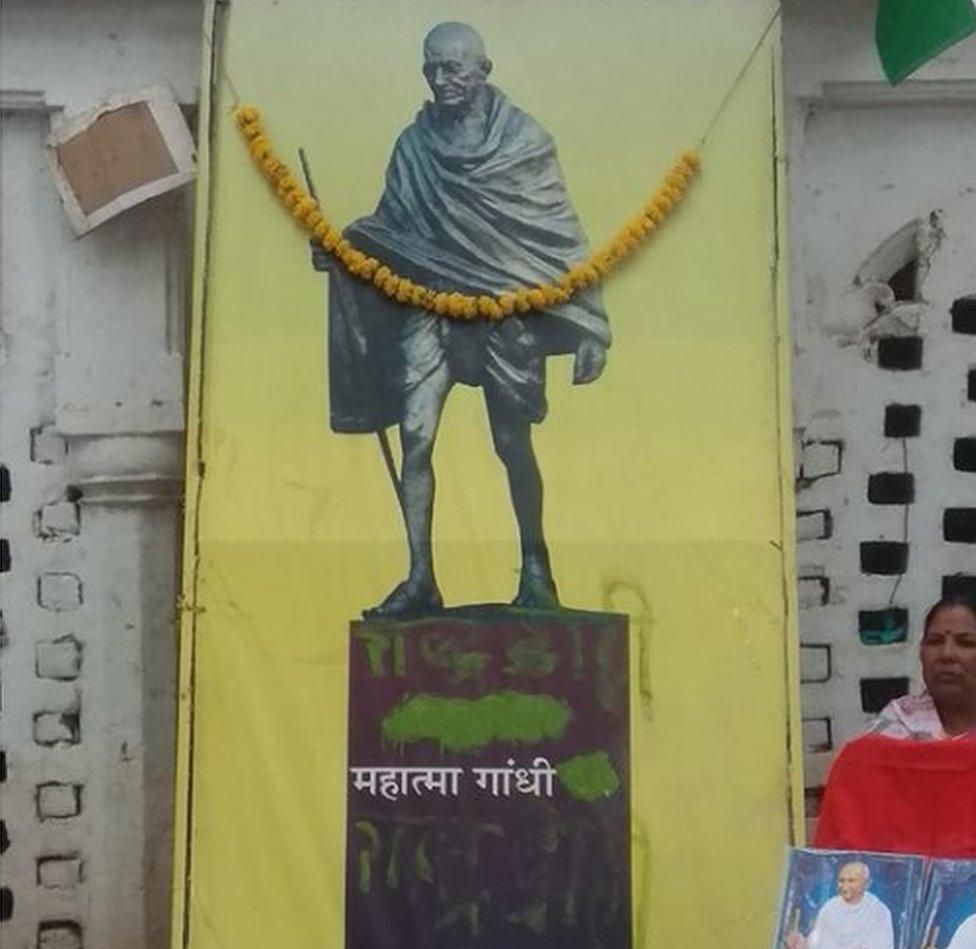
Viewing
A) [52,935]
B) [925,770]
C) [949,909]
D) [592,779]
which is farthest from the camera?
[52,935]

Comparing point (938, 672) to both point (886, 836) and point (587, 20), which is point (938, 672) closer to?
point (886, 836)

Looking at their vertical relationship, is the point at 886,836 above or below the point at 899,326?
below

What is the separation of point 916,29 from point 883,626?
1.37m

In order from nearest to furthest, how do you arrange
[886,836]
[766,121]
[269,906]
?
1. [886,836]
2. [269,906]
3. [766,121]

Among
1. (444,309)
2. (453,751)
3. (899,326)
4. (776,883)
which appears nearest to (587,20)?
(444,309)

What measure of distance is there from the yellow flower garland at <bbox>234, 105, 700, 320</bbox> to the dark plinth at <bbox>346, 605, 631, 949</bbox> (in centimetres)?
66

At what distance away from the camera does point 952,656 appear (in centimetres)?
364

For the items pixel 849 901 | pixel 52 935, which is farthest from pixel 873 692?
pixel 52 935

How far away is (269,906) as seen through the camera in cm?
410

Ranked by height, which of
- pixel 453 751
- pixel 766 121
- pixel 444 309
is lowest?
pixel 453 751

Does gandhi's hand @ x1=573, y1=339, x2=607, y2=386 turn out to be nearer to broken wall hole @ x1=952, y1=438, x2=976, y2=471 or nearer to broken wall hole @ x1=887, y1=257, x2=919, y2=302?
broken wall hole @ x1=887, y1=257, x2=919, y2=302

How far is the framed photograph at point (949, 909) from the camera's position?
10.4 feet

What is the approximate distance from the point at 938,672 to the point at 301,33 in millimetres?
1993

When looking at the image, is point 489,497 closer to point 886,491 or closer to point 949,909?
point 886,491
